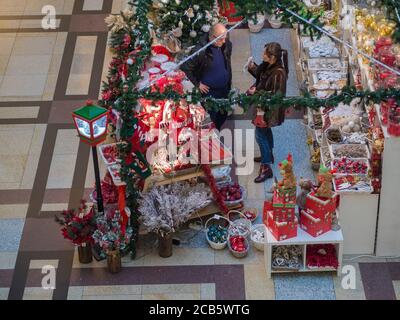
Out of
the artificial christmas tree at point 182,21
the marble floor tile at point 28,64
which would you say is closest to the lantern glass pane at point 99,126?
the artificial christmas tree at point 182,21

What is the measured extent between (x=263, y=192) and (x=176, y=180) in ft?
4.20

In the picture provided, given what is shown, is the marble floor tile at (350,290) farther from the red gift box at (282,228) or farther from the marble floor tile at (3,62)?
the marble floor tile at (3,62)

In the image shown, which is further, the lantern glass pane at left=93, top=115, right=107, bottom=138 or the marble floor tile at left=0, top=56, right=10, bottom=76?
the marble floor tile at left=0, top=56, right=10, bottom=76

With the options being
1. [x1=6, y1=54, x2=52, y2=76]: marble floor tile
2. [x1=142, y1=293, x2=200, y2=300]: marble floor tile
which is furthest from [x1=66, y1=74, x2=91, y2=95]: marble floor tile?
[x1=142, y1=293, x2=200, y2=300]: marble floor tile

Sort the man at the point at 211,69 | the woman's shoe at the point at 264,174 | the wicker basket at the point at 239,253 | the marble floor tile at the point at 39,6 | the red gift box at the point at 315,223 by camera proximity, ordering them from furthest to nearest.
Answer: the marble floor tile at the point at 39,6
the woman's shoe at the point at 264,174
the man at the point at 211,69
the wicker basket at the point at 239,253
the red gift box at the point at 315,223

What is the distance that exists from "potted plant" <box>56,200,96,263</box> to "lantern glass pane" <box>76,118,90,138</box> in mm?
990

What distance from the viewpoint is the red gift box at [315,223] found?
30.6ft

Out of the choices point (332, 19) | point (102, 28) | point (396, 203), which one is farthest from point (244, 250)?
point (102, 28)

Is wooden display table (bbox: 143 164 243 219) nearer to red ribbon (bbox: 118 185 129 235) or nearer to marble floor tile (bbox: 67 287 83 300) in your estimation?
red ribbon (bbox: 118 185 129 235)

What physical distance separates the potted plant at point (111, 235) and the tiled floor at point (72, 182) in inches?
12.8

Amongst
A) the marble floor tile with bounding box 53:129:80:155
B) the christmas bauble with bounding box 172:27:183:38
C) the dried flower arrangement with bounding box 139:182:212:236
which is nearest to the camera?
the dried flower arrangement with bounding box 139:182:212:236

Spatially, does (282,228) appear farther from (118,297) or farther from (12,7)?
(12,7)

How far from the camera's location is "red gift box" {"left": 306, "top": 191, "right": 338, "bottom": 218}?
9281mm
